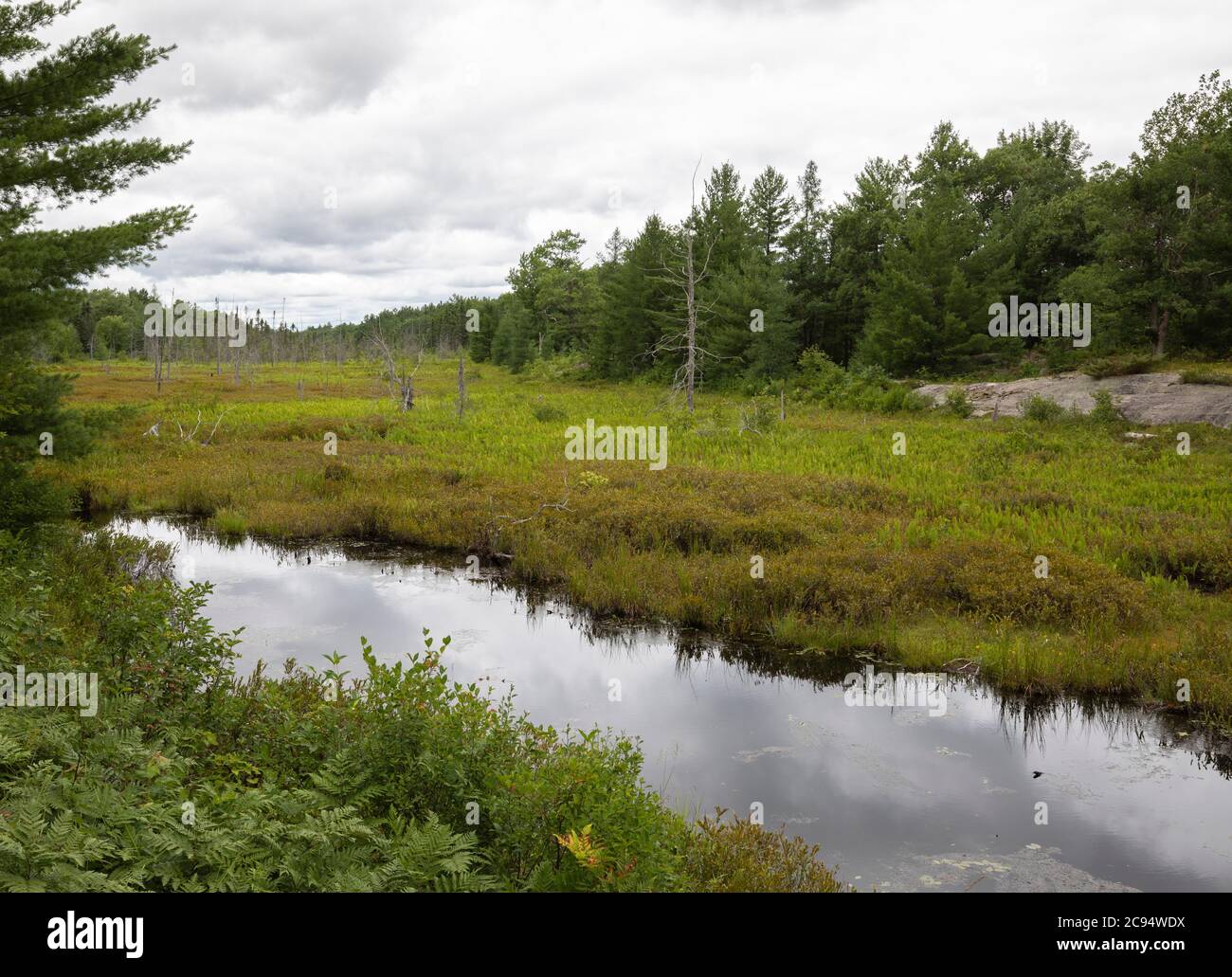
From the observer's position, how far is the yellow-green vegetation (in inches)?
409

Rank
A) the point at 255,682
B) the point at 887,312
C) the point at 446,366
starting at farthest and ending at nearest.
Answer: the point at 446,366 < the point at 887,312 < the point at 255,682

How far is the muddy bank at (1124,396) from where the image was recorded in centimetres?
2339

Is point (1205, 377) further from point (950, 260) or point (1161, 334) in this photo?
point (950, 260)

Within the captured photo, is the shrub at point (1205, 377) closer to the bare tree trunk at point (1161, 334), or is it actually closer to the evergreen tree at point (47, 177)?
the bare tree trunk at point (1161, 334)

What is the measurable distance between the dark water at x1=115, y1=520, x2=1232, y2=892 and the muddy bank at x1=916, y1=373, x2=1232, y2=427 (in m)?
19.5

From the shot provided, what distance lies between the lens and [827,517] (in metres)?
15.0

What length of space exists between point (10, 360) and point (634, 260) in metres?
39.5

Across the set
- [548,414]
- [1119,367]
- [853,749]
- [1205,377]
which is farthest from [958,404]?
[853,749]

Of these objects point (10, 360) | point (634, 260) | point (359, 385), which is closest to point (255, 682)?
point (10, 360)

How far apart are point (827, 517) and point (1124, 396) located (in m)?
17.3

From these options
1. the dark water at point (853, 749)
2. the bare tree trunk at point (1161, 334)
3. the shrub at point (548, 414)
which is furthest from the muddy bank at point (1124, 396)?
the dark water at point (853, 749)

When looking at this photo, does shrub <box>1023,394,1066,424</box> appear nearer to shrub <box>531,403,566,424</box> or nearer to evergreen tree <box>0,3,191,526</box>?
shrub <box>531,403,566,424</box>
